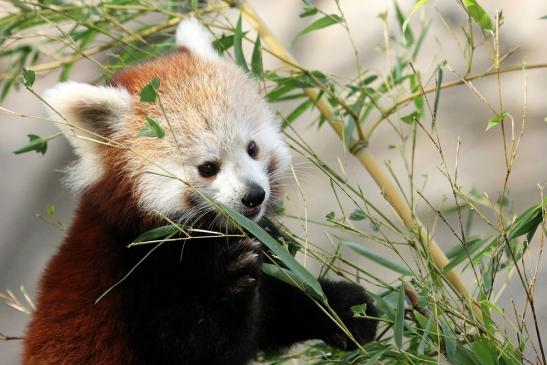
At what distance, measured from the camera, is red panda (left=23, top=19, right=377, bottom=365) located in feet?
7.14

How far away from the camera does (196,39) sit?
2619mm

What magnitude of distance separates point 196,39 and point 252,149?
0.48 m

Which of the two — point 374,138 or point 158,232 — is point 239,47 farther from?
point 374,138

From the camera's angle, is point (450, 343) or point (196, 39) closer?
point (450, 343)

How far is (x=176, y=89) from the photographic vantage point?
235 cm

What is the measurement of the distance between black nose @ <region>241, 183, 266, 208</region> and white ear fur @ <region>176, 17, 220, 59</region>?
0.59m

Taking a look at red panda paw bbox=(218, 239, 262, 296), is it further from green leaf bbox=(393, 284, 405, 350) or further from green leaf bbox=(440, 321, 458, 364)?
green leaf bbox=(440, 321, 458, 364)

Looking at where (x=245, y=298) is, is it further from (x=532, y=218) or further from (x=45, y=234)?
(x=45, y=234)

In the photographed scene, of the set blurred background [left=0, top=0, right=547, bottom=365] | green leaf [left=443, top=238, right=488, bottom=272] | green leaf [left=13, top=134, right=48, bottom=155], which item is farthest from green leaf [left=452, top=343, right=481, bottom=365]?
blurred background [left=0, top=0, right=547, bottom=365]

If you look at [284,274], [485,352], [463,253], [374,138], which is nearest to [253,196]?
[284,274]

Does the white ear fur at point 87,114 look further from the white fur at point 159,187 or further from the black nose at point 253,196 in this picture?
the black nose at point 253,196

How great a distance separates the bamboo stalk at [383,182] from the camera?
2.37 m

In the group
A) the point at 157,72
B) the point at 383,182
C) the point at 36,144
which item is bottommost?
the point at 36,144

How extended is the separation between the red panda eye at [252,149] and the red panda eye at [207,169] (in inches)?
6.1
